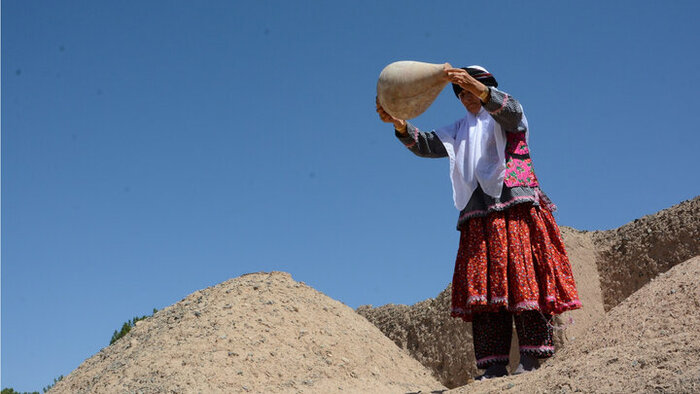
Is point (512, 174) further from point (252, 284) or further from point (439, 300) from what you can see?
point (439, 300)

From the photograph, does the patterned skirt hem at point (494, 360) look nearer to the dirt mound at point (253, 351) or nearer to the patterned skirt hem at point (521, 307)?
the patterned skirt hem at point (521, 307)

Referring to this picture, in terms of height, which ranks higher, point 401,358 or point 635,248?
point 635,248

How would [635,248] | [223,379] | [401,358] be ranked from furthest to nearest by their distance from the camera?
1. [635,248]
2. [401,358]
3. [223,379]

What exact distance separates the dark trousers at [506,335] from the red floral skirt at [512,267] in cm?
8

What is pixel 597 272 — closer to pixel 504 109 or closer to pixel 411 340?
pixel 411 340

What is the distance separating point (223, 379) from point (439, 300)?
118 inches

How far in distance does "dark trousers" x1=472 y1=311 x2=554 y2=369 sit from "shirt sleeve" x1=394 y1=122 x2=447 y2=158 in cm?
105

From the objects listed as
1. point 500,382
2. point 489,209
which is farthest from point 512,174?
point 500,382

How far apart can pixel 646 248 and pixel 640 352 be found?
3467 mm

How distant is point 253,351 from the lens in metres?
5.07

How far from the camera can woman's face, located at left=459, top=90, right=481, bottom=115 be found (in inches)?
186

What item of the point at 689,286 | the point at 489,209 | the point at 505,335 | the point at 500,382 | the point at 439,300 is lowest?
the point at 500,382

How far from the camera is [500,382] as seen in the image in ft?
13.1

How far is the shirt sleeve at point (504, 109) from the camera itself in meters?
4.30
